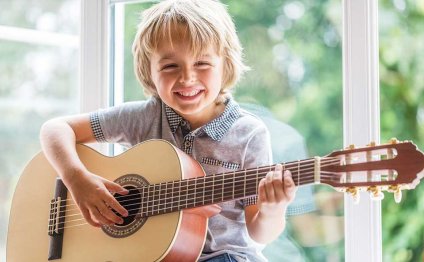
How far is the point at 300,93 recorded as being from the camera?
1.90 m

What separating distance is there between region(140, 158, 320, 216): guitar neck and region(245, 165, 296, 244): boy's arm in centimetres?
2

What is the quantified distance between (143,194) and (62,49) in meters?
0.80

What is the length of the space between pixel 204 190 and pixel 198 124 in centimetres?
27

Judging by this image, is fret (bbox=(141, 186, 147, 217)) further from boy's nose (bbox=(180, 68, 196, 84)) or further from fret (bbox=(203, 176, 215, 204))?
boy's nose (bbox=(180, 68, 196, 84))

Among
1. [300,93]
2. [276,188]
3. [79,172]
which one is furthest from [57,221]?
[300,93]

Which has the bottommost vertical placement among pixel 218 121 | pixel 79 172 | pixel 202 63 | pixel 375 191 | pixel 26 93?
pixel 375 191

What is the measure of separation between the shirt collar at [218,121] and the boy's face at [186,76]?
4 cm

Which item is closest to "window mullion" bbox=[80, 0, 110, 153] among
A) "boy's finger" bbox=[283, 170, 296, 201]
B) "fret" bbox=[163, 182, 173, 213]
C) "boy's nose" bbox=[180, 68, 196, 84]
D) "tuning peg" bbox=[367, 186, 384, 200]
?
"boy's nose" bbox=[180, 68, 196, 84]

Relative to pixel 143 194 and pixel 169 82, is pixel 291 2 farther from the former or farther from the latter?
pixel 143 194

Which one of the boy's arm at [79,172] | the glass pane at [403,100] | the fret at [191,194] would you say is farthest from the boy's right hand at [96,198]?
the glass pane at [403,100]

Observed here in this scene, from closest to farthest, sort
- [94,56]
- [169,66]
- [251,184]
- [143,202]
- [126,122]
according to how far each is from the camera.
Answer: [251,184], [143,202], [169,66], [126,122], [94,56]

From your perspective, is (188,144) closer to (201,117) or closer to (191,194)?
(201,117)

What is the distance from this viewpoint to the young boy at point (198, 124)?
168 centimetres

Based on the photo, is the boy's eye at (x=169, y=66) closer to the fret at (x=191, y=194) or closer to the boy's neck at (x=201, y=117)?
the boy's neck at (x=201, y=117)
